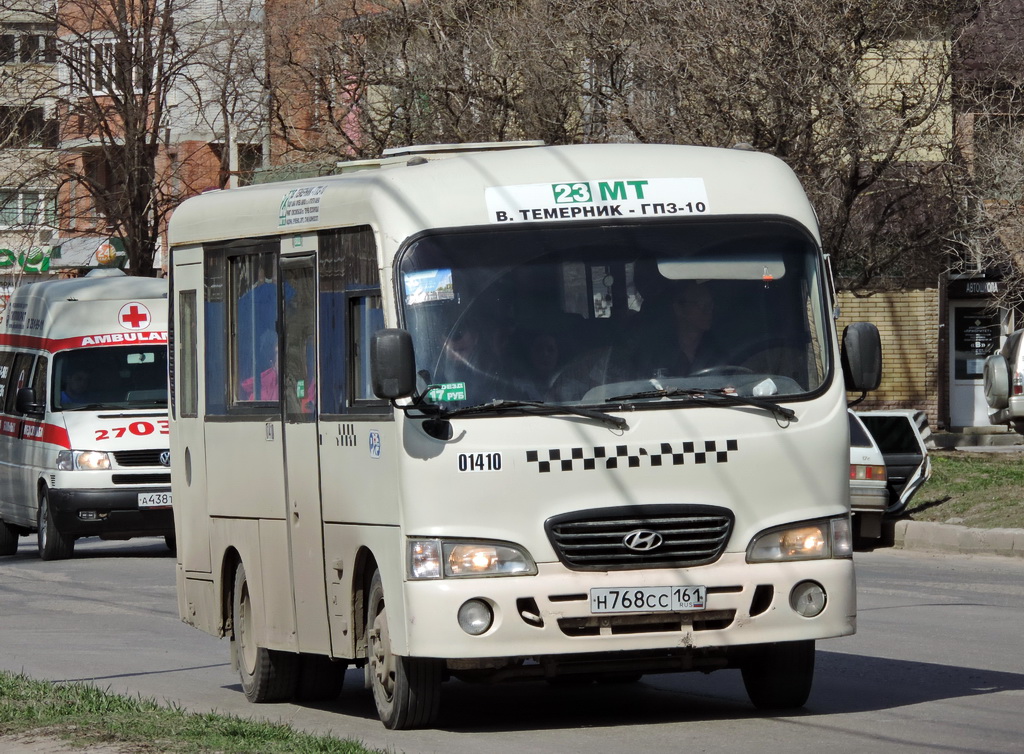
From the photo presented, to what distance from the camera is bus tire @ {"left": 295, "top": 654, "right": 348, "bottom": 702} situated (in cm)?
1045

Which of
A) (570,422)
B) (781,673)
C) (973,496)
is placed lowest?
(781,673)

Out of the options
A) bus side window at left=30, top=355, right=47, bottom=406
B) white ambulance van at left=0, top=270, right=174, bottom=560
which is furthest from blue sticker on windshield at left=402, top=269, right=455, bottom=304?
bus side window at left=30, top=355, right=47, bottom=406

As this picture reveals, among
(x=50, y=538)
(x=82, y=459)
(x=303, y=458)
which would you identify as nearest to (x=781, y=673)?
(x=303, y=458)

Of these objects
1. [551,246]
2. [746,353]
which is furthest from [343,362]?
[746,353]

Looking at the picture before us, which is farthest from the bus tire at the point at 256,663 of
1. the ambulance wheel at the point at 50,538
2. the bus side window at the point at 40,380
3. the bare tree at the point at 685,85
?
the bare tree at the point at 685,85

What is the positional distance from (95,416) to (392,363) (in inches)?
564

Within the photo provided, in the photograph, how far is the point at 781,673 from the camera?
30.0ft

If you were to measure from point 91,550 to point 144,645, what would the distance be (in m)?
11.2

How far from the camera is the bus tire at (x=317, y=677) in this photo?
10453 mm

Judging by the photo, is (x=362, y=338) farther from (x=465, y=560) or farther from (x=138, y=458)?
(x=138, y=458)

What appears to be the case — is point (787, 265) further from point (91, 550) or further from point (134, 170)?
point (134, 170)

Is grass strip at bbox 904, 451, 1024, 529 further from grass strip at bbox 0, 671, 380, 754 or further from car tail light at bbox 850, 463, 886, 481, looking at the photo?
grass strip at bbox 0, 671, 380, 754

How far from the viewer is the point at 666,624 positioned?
336 inches

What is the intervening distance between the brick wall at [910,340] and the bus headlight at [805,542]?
31.5 metres
